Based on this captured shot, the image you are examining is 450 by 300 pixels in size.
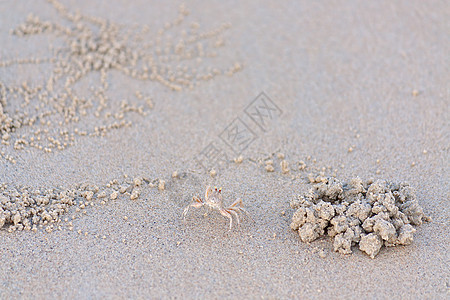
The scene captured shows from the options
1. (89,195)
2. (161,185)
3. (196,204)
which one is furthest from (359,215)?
(89,195)

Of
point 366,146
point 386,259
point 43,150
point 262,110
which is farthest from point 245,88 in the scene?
point 386,259

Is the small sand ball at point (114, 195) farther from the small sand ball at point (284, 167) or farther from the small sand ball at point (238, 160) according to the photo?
the small sand ball at point (284, 167)

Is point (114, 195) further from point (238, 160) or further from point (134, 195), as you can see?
point (238, 160)

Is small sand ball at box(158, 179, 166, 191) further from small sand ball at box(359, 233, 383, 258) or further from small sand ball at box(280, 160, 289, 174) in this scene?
small sand ball at box(359, 233, 383, 258)

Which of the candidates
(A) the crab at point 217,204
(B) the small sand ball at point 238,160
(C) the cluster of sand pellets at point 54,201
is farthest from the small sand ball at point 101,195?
(B) the small sand ball at point 238,160

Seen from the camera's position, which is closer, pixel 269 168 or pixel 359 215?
pixel 359 215

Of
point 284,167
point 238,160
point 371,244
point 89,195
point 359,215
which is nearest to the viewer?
point 371,244

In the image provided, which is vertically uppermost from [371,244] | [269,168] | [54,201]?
[371,244]
